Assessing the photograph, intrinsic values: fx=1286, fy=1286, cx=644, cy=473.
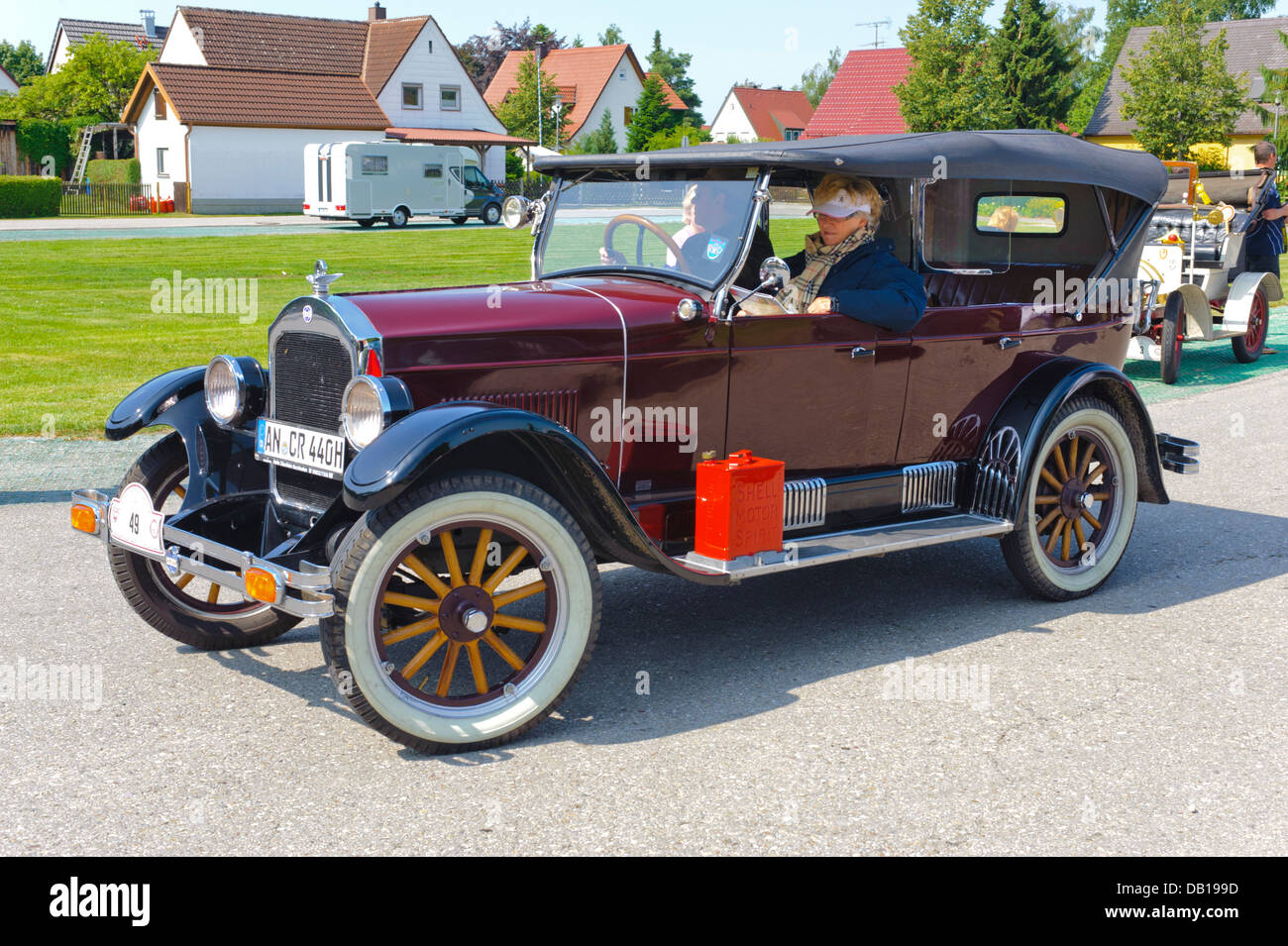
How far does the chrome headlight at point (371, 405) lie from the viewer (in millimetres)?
4055

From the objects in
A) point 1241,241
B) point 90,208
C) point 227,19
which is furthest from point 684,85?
point 1241,241

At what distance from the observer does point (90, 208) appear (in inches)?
1631

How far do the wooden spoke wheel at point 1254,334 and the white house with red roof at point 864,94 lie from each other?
1991 inches

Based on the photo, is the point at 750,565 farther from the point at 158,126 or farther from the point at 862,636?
the point at 158,126

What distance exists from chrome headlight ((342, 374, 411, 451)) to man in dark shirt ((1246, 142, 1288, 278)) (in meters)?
12.4

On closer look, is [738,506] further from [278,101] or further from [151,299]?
[278,101]

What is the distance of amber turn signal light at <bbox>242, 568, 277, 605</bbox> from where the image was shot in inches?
151

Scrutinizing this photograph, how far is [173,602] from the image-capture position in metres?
4.93

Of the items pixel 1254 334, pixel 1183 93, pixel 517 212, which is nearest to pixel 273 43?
pixel 1183 93

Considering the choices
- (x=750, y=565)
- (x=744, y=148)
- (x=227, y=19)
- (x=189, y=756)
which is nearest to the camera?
(x=189, y=756)

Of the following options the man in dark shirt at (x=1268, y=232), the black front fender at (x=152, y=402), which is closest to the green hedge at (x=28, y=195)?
the man in dark shirt at (x=1268, y=232)

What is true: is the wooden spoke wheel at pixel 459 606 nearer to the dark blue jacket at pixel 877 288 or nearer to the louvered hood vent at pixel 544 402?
the louvered hood vent at pixel 544 402
